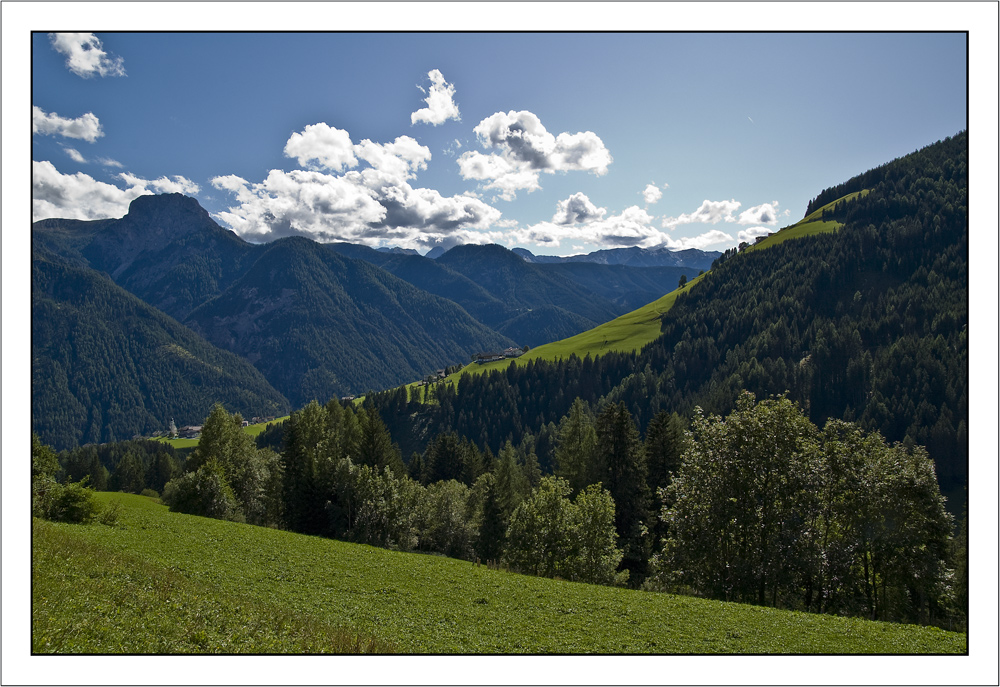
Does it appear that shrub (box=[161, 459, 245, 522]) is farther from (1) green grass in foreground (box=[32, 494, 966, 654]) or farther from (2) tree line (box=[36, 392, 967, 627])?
(1) green grass in foreground (box=[32, 494, 966, 654])

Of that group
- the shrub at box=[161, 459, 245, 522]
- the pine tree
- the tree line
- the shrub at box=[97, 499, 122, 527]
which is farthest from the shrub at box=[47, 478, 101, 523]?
the pine tree

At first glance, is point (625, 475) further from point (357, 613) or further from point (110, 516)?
point (110, 516)

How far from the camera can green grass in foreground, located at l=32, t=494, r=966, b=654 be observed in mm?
12523

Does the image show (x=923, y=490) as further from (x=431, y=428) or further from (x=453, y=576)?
(x=431, y=428)

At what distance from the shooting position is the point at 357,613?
17.9 metres

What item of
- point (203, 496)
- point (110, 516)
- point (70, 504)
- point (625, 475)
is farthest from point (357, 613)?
point (625, 475)

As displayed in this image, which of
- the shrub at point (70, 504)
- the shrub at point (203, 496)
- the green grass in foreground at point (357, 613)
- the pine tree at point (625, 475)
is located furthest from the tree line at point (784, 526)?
the shrub at point (203, 496)

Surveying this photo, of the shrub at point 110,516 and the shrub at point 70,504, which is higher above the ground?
the shrub at point 70,504

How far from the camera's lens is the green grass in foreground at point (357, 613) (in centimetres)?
1252

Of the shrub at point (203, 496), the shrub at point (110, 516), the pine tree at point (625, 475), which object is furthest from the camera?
the pine tree at point (625, 475)

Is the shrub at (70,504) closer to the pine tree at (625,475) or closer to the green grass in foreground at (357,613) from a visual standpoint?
the green grass in foreground at (357,613)

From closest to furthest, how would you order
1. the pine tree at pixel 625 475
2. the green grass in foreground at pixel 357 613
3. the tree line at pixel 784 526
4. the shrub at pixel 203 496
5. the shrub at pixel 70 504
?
the green grass in foreground at pixel 357 613
the tree line at pixel 784 526
the shrub at pixel 70 504
the shrub at pixel 203 496
the pine tree at pixel 625 475

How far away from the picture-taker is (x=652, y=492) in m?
46.1
